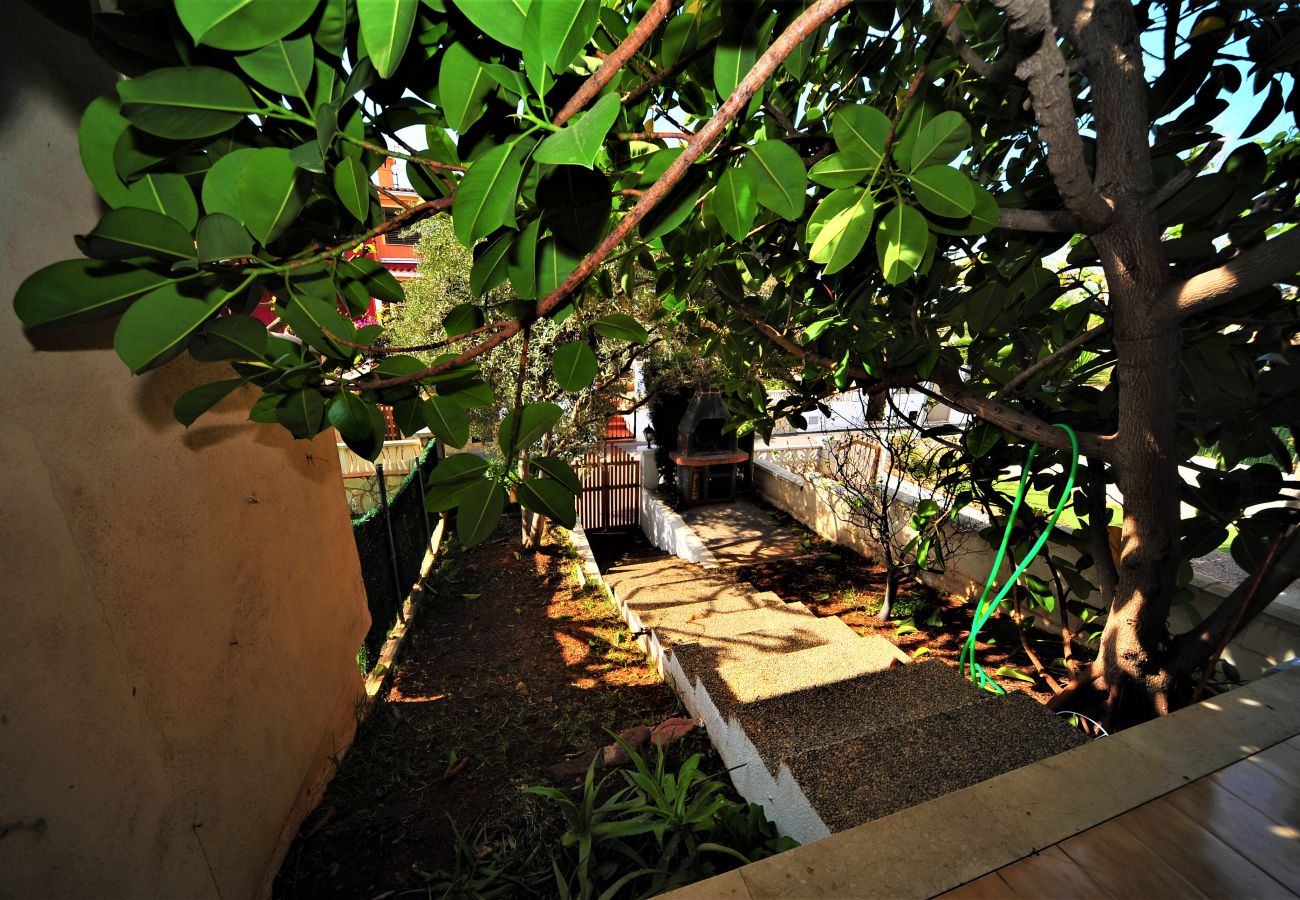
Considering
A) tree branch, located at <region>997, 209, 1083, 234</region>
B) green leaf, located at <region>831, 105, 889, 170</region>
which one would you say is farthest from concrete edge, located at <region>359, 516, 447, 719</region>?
tree branch, located at <region>997, 209, 1083, 234</region>

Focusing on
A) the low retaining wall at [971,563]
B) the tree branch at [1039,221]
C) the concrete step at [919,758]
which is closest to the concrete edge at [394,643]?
the concrete step at [919,758]

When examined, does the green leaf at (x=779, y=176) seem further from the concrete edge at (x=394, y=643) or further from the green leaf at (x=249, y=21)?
the concrete edge at (x=394, y=643)

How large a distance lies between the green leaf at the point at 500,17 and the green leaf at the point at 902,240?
56 centimetres

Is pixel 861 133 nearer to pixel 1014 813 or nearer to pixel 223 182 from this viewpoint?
pixel 223 182

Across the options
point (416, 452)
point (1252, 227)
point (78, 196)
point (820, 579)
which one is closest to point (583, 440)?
point (820, 579)

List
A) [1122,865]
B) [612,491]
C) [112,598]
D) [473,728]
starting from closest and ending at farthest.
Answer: [1122,865] → [112,598] → [473,728] → [612,491]

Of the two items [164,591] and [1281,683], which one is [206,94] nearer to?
[164,591]

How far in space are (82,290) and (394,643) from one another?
14.7 ft

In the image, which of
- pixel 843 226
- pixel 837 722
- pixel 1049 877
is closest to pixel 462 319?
pixel 843 226

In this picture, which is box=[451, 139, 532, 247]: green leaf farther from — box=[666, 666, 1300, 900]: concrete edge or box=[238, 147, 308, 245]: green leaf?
box=[666, 666, 1300, 900]: concrete edge

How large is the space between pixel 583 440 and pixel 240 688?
5120 mm

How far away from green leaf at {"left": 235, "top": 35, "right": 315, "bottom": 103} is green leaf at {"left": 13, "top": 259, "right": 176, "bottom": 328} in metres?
0.31

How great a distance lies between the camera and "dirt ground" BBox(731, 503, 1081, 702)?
4262 millimetres

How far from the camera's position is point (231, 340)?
754 mm
